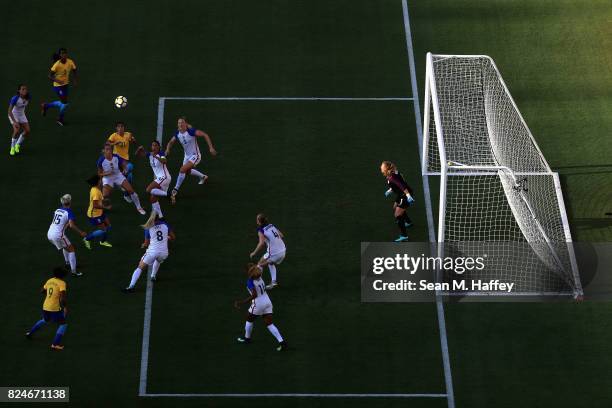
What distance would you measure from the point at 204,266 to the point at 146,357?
→ 120 inches

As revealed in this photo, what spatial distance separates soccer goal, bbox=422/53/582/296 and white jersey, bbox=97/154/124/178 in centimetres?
703

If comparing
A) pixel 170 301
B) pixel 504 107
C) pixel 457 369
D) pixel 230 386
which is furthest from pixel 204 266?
pixel 504 107

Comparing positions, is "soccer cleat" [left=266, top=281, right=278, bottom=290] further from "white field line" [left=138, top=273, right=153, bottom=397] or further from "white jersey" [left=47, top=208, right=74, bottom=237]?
"white jersey" [left=47, top=208, right=74, bottom=237]

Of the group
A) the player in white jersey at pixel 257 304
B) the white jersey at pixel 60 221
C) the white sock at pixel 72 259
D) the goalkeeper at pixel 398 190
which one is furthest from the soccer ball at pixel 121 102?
the player in white jersey at pixel 257 304

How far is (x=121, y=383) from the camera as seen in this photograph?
27.7 metres

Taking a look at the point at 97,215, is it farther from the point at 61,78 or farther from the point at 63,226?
the point at 61,78

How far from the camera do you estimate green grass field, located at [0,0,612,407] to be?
92.3 ft

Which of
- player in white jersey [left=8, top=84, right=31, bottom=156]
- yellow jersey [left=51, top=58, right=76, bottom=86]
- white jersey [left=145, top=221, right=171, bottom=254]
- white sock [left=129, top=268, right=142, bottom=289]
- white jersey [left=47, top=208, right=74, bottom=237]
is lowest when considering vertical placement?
white sock [left=129, top=268, right=142, bottom=289]

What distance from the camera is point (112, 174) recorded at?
31.6m

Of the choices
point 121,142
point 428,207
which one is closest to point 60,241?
point 121,142

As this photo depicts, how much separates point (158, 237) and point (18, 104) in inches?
235

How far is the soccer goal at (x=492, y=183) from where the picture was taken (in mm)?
30312

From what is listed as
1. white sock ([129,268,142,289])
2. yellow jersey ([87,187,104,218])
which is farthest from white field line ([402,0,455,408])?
yellow jersey ([87,187,104,218])

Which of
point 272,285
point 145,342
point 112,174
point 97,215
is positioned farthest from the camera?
point 112,174
